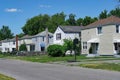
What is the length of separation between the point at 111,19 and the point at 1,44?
8015 cm

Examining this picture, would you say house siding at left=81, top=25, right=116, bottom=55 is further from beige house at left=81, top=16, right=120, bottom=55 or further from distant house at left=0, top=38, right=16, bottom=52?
distant house at left=0, top=38, right=16, bottom=52

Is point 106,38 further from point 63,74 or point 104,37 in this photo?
point 63,74

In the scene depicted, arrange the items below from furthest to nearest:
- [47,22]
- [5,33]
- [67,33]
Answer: [5,33]
[47,22]
[67,33]

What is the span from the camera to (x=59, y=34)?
246ft

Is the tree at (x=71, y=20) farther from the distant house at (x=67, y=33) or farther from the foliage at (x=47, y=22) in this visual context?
the distant house at (x=67, y=33)

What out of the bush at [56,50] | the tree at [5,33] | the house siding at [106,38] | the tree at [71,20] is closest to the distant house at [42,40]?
the tree at [71,20]

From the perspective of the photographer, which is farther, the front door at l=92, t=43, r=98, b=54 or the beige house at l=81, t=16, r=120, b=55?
the front door at l=92, t=43, r=98, b=54

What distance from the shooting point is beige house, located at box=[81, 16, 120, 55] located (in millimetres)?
56406

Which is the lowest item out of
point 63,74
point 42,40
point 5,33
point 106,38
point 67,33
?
point 63,74

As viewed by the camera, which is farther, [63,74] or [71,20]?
[71,20]

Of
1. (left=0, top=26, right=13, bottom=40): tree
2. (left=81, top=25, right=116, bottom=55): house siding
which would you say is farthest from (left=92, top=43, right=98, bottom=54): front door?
(left=0, top=26, right=13, bottom=40): tree

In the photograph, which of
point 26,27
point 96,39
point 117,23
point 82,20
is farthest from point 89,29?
point 26,27

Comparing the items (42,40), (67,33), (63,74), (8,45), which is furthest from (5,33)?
(63,74)

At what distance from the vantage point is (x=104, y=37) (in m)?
58.6
